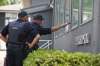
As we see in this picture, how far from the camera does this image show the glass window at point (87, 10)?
1093cm

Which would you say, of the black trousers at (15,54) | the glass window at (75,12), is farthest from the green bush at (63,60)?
the glass window at (75,12)

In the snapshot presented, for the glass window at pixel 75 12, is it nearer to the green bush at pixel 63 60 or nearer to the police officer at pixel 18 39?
the police officer at pixel 18 39

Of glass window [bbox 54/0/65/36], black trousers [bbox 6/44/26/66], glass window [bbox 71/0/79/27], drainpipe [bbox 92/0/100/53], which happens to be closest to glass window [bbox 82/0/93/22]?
drainpipe [bbox 92/0/100/53]

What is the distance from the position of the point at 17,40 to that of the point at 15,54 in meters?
0.32

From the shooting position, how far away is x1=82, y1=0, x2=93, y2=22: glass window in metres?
10.9

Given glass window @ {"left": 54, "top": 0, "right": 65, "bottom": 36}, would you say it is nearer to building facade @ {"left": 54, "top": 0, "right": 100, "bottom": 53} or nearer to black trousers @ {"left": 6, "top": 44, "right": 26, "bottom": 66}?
building facade @ {"left": 54, "top": 0, "right": 100, "bottom": 53}

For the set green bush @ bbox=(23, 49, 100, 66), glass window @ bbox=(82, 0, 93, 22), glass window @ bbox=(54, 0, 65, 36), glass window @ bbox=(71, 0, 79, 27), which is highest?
green bush @ bbox=(23, 49, 100, 66)

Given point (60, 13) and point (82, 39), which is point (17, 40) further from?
point (60, 13)

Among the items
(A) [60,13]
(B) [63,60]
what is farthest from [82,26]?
(A) [60,13]

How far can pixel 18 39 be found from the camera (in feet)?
34.3

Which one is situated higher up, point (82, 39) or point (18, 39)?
point (18, 39)

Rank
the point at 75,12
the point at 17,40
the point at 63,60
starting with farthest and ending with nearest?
the point at 75,12 → the point at 17,40 → the point at 63,60

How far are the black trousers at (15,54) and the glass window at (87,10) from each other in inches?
69.9

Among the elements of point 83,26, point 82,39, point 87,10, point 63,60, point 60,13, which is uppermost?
point 63,60
